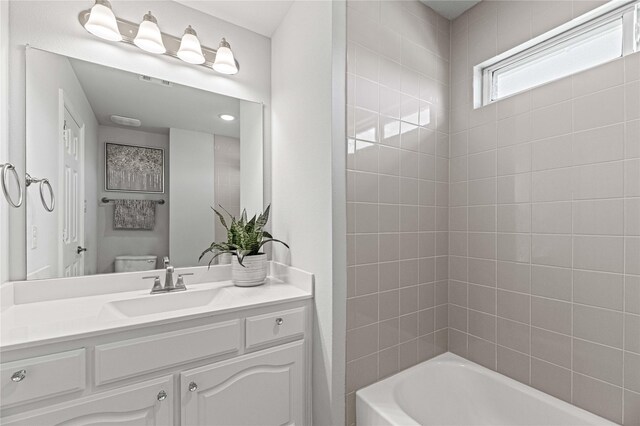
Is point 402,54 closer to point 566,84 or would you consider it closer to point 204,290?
point 566,84

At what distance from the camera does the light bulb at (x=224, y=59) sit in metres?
1.76

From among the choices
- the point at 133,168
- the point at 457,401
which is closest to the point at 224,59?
the point at 133,168

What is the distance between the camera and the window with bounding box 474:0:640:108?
128 centimetres

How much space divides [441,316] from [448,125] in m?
1.15

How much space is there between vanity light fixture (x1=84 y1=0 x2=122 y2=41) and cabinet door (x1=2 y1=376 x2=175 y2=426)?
5.03 ft

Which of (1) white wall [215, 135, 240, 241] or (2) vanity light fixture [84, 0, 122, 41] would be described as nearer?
(2) vanity light fixture [84, 0, 122, 41]

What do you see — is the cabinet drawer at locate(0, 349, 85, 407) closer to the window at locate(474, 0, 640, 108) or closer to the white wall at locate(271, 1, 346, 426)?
the white wall at locate(271, 1, 346, 426)

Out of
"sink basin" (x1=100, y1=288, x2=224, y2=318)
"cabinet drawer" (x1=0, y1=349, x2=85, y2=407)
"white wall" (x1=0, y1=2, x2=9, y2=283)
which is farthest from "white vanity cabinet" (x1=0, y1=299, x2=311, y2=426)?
"white wall" (x1=0, y1=2, x2=9, y2=283)

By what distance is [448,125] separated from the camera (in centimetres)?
188

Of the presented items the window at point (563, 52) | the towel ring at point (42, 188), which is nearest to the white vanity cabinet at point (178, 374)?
the towel ring at point (42, 188)

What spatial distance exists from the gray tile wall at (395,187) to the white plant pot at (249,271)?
1.69 feet

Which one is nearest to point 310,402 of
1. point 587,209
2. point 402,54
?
point 587,209

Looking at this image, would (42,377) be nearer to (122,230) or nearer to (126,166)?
(122,230)

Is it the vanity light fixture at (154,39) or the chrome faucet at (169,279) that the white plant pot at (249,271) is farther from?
the vanity light fixture at (154,39)
